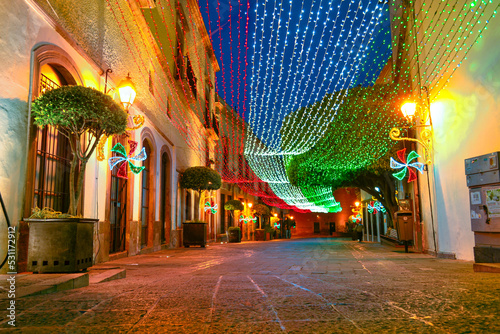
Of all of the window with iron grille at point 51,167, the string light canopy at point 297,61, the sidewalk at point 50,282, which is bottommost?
the sidewalk at point 50,282

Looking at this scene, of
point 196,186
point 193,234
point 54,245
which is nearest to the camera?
point 54,245

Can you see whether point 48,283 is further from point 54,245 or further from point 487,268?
point 487,268

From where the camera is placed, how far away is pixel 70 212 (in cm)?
522

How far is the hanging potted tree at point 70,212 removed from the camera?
15.5 ft

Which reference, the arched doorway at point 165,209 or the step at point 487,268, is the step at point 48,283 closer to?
the step at point 487,268

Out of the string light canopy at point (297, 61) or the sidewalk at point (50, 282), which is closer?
the sidewalk at point (50, 282)

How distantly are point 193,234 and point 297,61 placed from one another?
27.6 ft

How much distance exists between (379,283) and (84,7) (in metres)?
7.14

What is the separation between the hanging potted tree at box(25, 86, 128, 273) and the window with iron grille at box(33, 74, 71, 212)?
2.91 ft

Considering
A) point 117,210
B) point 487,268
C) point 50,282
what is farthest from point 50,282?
point 117,210

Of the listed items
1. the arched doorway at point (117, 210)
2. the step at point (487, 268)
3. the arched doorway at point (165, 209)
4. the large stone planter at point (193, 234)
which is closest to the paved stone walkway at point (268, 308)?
the step at point (487, 268)

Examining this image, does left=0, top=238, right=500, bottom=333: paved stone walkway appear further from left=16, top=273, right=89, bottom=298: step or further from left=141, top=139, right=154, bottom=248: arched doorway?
left=141, top=139, right=154, bottom=248: arched doorway

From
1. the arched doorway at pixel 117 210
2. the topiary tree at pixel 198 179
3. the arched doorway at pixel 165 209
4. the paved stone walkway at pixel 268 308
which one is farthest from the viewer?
the topiary tree at pixel 198 179

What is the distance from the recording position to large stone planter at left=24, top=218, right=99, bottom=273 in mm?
4699
